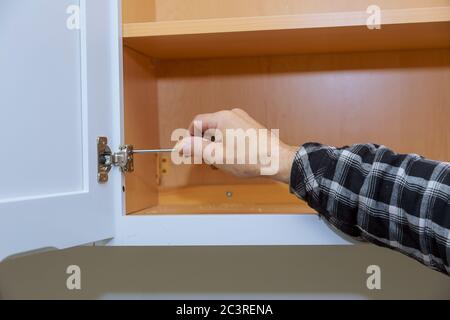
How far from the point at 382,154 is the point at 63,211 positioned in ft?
1.28

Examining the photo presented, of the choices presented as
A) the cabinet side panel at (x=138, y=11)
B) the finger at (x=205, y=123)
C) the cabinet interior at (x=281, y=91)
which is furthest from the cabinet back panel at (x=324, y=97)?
the finger at (x=205, y=123)

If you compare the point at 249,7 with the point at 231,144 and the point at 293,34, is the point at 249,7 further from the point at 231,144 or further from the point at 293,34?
the point at 231,144

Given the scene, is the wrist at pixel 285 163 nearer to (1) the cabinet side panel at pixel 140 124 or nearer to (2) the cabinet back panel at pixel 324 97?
(1) the cabinet side panel at pixel 140 124

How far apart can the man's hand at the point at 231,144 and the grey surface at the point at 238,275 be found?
14.7 inches

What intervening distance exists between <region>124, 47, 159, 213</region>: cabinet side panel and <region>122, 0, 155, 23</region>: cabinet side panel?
6cm

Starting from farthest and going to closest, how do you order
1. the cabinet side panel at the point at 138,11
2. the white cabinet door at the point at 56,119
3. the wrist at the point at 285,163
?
the cabinet side panel at the point at 138,11
the wrist at the point at 285,163
the white cabinet door at the point at 56,119

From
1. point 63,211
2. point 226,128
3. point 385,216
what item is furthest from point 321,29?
point 63,211

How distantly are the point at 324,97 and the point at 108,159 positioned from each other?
50 centimetres

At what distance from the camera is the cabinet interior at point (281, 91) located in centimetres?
94

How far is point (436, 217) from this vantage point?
1.78 ft

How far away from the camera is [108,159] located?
2.35ft

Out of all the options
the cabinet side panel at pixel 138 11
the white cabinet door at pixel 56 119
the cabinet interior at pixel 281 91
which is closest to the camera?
the white cabinet door at pixel 56 119

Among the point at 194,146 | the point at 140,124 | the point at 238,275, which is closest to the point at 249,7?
the point at 140,124

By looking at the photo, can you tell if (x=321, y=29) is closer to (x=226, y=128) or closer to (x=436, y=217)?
(x=226, y=128)
